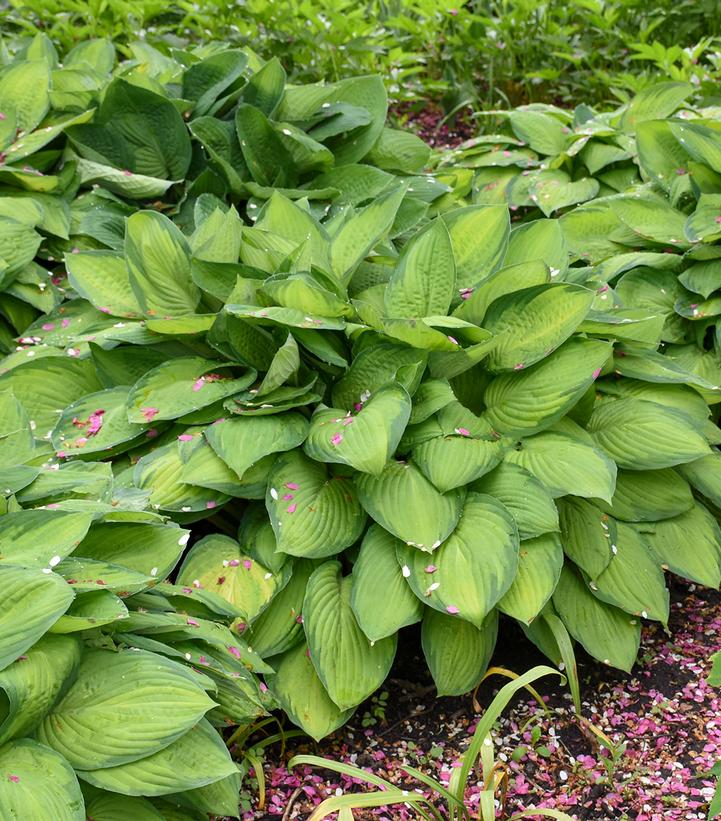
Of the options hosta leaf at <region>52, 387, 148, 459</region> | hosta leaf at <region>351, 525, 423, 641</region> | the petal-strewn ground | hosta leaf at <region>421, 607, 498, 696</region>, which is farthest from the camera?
hosta leaf at <region>52, 387, 148, 459</region>

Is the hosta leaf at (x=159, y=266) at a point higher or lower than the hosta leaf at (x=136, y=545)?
higher

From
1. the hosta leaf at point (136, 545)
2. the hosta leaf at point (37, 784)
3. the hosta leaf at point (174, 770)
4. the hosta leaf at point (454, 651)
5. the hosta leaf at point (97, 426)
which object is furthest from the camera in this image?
the hosta leaf at point (97, 426)

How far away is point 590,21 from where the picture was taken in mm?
5703

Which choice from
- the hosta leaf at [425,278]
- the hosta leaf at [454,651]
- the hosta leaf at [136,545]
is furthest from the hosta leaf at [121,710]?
the hosta leaf at [425,278]

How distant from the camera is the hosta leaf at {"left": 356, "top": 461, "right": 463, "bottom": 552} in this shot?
2.57 metres

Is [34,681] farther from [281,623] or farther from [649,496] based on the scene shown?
[649,496]

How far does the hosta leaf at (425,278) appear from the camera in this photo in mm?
2986

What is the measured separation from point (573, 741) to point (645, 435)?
84cm

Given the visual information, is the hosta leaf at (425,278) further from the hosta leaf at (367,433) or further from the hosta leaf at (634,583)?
the hosta leaf at (634,583)

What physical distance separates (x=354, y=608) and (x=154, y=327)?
0.96m

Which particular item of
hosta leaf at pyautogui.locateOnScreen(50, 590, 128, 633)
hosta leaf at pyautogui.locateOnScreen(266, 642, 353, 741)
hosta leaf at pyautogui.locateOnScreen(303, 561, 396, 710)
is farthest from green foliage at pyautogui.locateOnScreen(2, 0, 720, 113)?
hosta leaf at pyautogui.locateOnScreen(50, 590, 128, 633)

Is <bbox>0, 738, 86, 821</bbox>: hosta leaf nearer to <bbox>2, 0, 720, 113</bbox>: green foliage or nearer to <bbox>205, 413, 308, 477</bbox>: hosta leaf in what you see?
<bbox>205, 413, 308, 477</bbox>: hosta leaf

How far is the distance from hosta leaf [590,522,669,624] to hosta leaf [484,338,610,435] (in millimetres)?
419

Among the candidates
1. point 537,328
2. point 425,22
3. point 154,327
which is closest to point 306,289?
point 154,327
